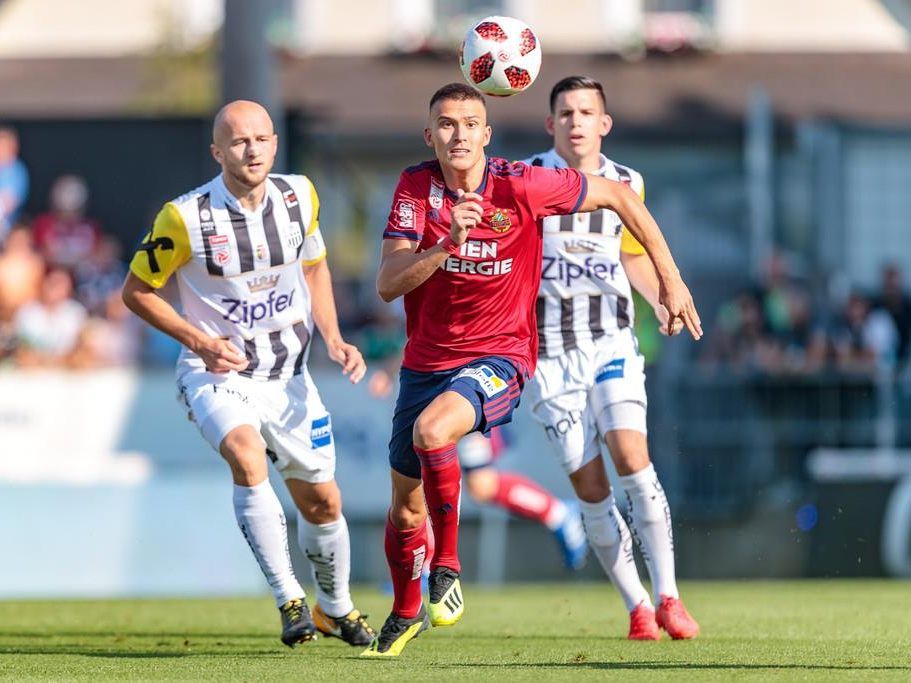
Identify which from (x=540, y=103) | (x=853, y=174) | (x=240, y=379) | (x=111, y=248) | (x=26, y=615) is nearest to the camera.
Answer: (x=240, y=379)

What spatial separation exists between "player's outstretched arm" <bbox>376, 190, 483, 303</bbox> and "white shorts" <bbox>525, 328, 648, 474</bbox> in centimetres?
166

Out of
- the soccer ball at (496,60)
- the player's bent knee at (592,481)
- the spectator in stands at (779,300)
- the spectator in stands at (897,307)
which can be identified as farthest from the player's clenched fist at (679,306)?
the spectator in stands at (897,307)

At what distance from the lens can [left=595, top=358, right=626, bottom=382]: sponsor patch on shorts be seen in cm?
927

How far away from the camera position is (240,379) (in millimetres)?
8758

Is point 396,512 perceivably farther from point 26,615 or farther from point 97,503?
point 97,503

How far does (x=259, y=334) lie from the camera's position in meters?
8.82

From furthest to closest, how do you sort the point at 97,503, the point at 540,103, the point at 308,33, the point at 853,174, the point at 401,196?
the point at 308,33, the point at 540,103, the point at 853,174, the point at 97,503, the point at 401,196

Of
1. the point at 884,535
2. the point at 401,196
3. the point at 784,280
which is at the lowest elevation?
the point at 884,535

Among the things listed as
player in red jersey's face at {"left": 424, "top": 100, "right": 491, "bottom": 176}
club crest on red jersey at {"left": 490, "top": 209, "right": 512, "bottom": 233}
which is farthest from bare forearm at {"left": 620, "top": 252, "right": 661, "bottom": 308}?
player in red jersey's face at {"left": 424, "top": 100, "right": 491, "bottom": 176}

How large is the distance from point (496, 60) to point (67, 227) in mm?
11358

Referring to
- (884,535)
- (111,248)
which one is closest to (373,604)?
(884,535)

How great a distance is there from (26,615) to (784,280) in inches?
397

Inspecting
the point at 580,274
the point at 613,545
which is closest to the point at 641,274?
the point at 580,274

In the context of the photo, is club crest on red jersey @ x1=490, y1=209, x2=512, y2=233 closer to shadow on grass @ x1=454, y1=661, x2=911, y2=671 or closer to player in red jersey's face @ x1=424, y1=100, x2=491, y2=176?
player in red jersey's face @ x1=424, y1=100, x2=491, y2=176
